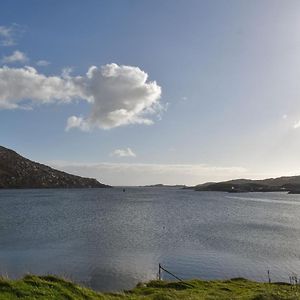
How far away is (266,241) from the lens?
8062cm

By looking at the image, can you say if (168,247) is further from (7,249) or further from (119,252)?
(7,249)

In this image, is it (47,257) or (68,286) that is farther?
(47,257)

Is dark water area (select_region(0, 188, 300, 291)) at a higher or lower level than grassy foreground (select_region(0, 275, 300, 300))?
lower

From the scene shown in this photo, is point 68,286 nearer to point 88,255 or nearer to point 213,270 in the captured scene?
point 213,270

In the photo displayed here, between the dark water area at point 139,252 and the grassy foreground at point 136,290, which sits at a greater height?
the grassy foreground at point 136,290

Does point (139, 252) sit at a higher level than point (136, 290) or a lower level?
lower

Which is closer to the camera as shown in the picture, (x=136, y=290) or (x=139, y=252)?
(x=136, y=290)

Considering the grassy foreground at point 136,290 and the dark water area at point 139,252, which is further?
the dark water area at point 139,252

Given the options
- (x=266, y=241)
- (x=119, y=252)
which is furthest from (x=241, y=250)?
(x=119, y=252)

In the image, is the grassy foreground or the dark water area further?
the dark water area

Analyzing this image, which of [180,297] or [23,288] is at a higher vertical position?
[23,288]

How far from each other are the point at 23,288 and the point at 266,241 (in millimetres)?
63832

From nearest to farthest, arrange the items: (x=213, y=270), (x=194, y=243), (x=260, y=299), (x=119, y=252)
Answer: (x=260, y=299), (x=213, y=270), (x=119, y=252), (x=194, y=243)

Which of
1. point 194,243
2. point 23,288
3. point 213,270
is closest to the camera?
point 23,288
